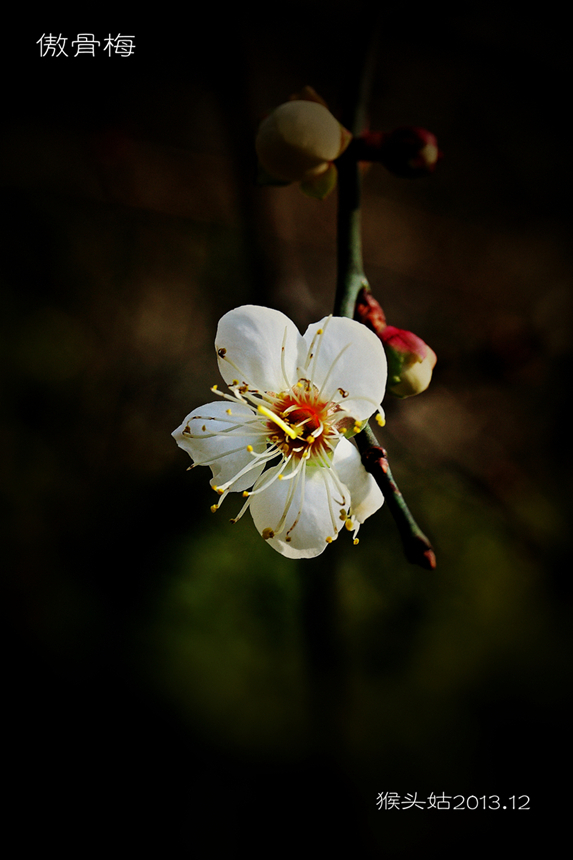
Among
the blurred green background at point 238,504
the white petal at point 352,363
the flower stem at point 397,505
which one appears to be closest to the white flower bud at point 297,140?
the white petal at point 352,363

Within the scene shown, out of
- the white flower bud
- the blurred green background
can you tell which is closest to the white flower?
the white flower bud

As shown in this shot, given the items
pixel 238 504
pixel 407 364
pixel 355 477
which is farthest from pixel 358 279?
pixel 238 504

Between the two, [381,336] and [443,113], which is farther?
[443,113]

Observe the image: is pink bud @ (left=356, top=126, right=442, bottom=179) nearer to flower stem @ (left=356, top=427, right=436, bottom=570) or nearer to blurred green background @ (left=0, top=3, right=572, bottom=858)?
flower stem @ (left=356, top=427, right=436, bottom=570)

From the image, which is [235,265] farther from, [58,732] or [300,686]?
[58,732]

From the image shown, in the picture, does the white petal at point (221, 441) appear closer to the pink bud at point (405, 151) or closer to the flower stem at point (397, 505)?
the flower stem at point (397, 505)

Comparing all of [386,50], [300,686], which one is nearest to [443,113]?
[386,50]
